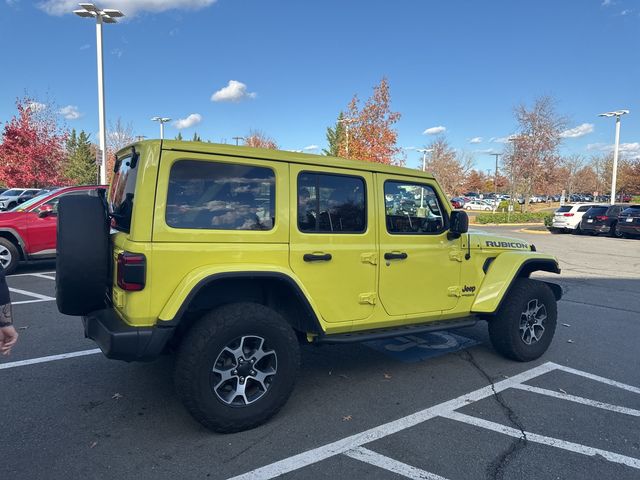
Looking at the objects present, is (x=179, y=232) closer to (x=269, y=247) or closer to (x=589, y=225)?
(x=269, y=247)

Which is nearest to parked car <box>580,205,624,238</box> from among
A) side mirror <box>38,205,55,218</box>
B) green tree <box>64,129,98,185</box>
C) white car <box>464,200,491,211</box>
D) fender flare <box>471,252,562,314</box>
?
fender flare <box>471,252,562,314</box>

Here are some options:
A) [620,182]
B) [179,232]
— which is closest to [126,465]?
[179,232]

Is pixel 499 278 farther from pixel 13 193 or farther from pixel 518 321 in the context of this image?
pixel 13 193

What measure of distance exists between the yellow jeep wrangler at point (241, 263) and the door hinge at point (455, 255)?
0.14 metres

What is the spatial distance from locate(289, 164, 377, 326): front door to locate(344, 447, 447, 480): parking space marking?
988mm

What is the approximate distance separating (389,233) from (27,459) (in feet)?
9.89

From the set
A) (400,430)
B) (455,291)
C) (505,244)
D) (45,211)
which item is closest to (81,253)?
(400,430)

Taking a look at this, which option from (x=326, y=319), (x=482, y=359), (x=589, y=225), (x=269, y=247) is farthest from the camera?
(x=589, y=225)

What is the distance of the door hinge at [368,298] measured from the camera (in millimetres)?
3739

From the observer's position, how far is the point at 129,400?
3697mm

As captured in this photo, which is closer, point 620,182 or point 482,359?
point 482,359

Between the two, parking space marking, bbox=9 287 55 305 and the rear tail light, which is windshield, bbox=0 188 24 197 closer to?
parking space marking, bbox=9 287 55 305

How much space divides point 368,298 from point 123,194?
209 centimetres

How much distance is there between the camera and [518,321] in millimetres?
4613
